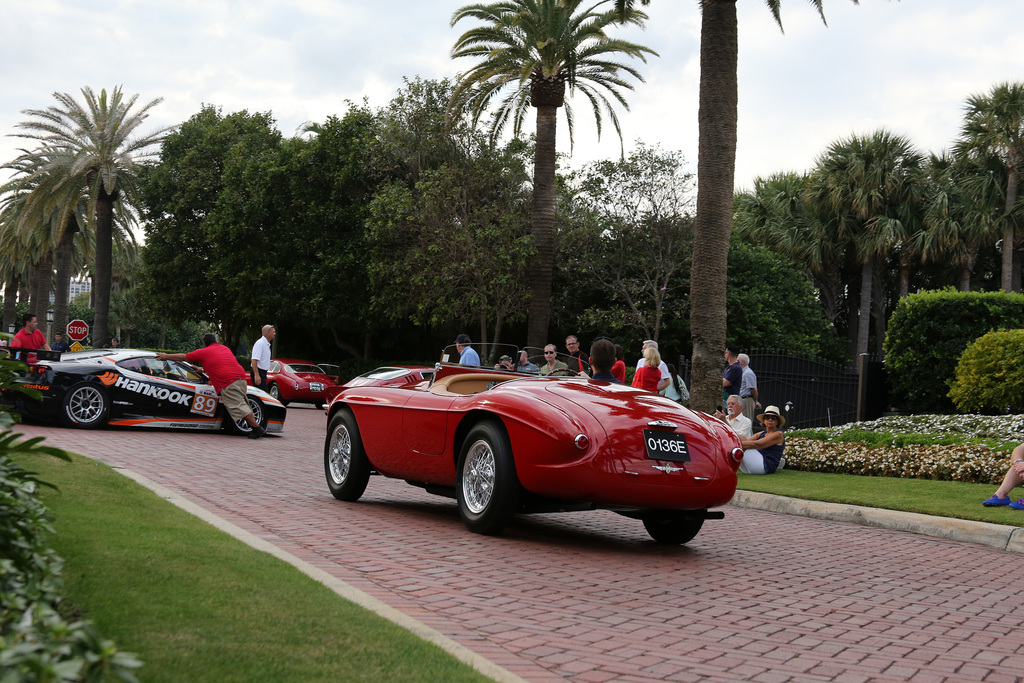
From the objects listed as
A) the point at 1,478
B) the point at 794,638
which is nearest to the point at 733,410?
the point at 794,638

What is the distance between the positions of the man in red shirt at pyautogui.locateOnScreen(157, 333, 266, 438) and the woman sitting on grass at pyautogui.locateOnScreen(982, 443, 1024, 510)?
10912mm

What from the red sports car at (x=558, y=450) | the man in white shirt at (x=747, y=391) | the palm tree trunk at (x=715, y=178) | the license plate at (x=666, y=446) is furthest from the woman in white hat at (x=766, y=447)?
the license plate at (x=666, y=446)

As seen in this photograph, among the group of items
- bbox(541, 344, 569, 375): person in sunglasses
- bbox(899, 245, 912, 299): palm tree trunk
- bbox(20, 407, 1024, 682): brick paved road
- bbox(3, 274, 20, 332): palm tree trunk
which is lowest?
bbox(20, 407, 1024, 682): brick paved road

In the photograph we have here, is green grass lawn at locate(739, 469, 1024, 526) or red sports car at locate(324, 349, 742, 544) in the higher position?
red sports car at locate(324, 349, 742, 544)

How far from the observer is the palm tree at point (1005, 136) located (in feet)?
111

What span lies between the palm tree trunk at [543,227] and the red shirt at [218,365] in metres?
8.87

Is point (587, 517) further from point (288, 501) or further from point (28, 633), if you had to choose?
point (28, 633)

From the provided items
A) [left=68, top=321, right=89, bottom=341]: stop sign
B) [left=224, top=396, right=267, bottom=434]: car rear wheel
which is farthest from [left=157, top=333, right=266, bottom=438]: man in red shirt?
[left=68, top=321, right=89, bottom=341]: stop sign

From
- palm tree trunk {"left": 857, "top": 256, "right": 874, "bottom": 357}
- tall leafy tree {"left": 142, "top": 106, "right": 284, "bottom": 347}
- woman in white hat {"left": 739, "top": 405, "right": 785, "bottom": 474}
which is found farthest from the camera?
palm tree trunk {"left": 857, "top": 256, "right": 874, "bottom": 357}

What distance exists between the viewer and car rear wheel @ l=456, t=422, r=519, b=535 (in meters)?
7.05

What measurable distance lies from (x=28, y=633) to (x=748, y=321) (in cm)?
2983

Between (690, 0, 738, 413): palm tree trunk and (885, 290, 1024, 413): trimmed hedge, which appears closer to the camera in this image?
(690, 0, 738, 413): palm tree trunk

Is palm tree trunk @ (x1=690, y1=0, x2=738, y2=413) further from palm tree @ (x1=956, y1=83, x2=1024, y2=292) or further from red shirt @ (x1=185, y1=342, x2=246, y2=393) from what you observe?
palm tree @ (x1=956, y1=83, x2=1024, y2=292)

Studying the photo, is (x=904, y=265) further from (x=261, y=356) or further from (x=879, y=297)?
(x=261, y=356)
